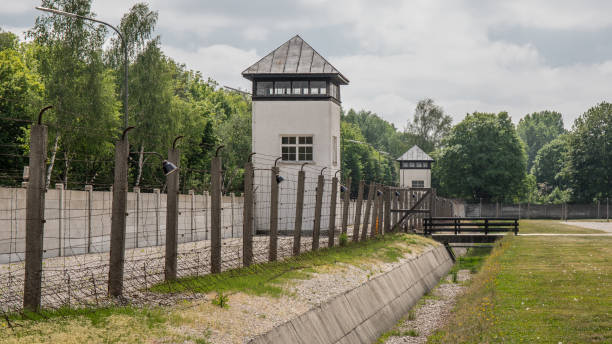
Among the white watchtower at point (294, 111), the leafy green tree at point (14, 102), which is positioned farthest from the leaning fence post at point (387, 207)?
the leafy green tree at point (14, 102)

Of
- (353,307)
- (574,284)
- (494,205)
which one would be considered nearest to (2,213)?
(353,307)

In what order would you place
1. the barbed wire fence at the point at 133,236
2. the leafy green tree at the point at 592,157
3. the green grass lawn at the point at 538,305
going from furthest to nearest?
the leafy green tree at the point at 592,157, the green grass lawn at the point at 538,305, the barbed wire fence at the point at 133,236

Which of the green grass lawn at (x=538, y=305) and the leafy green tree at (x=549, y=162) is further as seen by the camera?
the leafy green tree at (x=549, y=162)

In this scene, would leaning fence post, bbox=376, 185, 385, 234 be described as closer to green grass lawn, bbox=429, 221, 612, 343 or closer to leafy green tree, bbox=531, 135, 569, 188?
green grass lawn, bbox=429, 221, 612, 343

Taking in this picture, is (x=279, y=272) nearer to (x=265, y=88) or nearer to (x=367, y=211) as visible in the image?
(x=367, y=211)

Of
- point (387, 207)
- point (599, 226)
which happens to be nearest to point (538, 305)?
point (387, 207)

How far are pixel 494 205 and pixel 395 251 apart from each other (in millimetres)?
77649

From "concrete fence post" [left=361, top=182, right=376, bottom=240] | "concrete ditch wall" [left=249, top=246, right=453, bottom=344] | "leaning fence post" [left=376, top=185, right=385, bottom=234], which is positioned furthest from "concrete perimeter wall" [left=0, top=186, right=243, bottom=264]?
"leaning fence post" [left=376, top=185, right=385, bottom=234]

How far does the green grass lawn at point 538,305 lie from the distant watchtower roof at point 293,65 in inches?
700

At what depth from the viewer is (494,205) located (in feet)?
330

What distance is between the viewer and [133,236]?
29.4m

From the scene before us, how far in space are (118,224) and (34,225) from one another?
180cm

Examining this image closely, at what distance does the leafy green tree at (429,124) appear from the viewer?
490 ft

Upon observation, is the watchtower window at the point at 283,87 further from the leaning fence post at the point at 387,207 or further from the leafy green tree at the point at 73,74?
the leafy green tree at the point at 73,74
